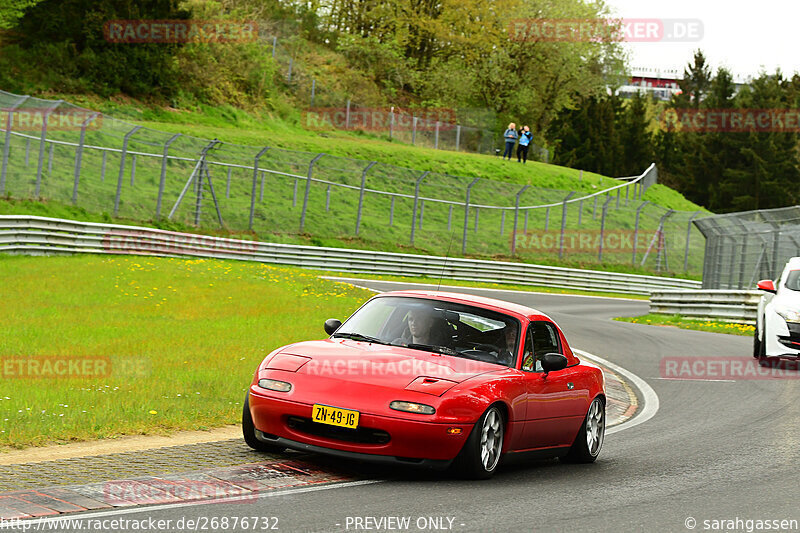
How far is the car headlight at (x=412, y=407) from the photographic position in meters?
7.44

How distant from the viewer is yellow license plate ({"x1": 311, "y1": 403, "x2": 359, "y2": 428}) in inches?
294

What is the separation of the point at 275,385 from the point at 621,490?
2.63m

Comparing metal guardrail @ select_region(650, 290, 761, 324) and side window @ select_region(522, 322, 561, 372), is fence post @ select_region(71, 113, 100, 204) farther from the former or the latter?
side window @ select_region(522, 322, 561, 372)

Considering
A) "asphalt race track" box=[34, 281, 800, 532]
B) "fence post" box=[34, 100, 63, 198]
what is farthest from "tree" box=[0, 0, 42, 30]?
"asphalt race track" box=[34, 281, 800, 532]

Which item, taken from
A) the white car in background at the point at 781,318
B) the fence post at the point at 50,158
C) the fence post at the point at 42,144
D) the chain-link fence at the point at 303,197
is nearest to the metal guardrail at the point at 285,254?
the chain-link fence at the point at 303,197

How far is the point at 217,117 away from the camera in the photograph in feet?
170

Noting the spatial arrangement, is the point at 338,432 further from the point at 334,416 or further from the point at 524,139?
the point at 524,139

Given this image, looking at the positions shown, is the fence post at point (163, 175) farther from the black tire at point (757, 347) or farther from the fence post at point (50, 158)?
the black tire at point (757, 347)

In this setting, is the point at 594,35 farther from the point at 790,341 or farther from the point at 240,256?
the point at 790,341

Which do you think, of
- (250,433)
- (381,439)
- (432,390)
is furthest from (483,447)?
(250,433)

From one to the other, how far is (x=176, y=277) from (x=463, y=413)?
17.6 meters

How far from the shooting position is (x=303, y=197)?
127ft

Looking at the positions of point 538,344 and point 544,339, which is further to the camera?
point 544,339

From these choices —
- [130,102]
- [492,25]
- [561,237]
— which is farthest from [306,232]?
[492,25]
